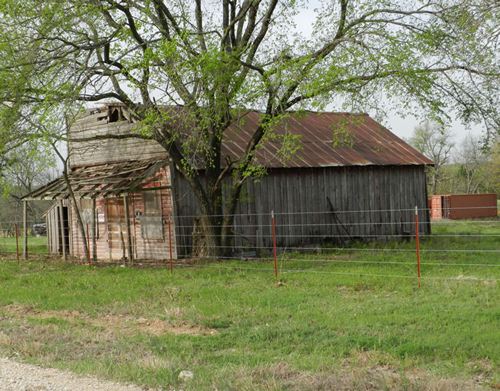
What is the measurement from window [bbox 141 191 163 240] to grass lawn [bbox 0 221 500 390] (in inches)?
164

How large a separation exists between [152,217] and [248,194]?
10.8 ft

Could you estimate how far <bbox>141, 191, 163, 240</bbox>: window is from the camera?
21.7 m

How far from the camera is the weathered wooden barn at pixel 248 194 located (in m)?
21.4

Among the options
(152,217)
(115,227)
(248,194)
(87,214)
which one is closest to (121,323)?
(152,217)

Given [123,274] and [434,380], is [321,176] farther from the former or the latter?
[434,380]

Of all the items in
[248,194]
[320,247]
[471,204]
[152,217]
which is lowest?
[320,247]

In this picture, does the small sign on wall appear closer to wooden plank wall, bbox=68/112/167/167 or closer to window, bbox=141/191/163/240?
wooden plank wall, bbox=68/112/167/167

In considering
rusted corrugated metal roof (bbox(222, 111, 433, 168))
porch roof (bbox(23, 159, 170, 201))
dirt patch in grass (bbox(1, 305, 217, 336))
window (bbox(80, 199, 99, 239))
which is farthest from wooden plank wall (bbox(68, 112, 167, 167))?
dirt patch in grass (bbox(1, 305, 217, 336))

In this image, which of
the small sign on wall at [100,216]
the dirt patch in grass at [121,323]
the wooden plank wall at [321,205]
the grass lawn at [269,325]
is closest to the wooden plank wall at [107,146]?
the small sign on wall at [100,216]

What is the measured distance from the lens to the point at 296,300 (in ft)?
40.1

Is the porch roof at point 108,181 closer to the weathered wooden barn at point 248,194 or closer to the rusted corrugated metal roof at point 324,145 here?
the weathered wooden barn at point 248,194

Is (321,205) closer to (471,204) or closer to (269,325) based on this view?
(269,325)

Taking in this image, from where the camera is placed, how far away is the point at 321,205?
24.3m

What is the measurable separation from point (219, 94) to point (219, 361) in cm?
965
